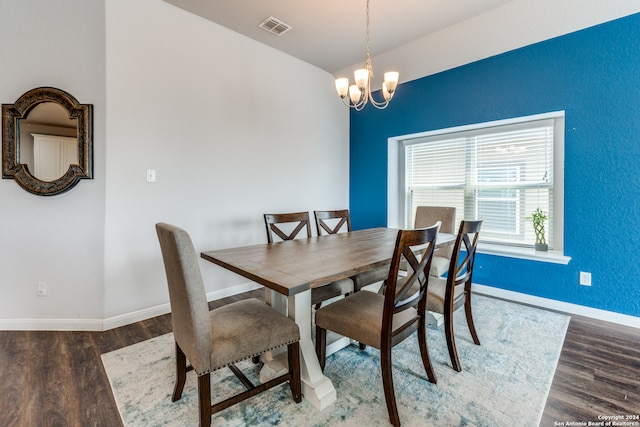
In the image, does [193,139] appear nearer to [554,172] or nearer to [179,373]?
[179,373]

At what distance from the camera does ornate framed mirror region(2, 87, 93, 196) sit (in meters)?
2.29

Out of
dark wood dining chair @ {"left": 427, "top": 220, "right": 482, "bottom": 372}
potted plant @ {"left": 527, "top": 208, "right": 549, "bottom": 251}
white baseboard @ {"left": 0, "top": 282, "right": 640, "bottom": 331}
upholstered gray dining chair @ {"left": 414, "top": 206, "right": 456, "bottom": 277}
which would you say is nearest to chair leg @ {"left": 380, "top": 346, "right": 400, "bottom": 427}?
dark wood dining chair @ {"left": 427, "top": 220, "right": 482, "bottom": 372}

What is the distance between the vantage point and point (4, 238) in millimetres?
2318

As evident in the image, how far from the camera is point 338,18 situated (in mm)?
2994

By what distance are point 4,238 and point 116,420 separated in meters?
1.89

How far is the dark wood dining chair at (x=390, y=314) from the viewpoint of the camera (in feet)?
4.69

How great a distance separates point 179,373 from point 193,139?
2148mm

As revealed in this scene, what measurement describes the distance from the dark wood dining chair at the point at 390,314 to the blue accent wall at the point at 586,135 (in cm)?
200

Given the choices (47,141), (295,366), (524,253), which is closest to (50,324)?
(47,141)

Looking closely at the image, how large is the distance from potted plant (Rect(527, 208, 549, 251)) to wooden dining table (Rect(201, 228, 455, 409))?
196 centimetres

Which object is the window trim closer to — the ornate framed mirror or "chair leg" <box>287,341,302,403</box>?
"chair leg" <box>287,341,302,403</box>

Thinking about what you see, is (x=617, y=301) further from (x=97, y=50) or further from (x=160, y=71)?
(x=97, y=50)

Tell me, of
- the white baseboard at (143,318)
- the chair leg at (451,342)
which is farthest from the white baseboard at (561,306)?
the chair leg at (451,342)

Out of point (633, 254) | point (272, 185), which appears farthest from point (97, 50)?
point (633, 254)
